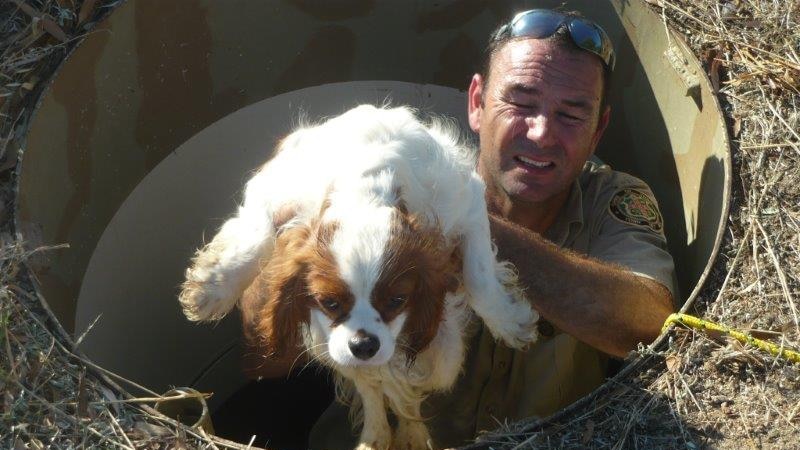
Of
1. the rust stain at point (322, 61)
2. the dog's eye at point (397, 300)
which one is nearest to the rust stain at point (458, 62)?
the rust stain at point (322, 61)

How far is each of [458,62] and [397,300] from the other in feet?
9.89

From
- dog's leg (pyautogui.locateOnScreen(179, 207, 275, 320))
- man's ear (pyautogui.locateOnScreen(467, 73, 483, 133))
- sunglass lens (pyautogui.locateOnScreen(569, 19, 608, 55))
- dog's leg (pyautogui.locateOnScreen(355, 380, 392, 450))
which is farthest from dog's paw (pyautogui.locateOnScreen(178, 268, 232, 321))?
sunglass lens (pyautogui.locateOnScreen(569, 19, 608, 55))

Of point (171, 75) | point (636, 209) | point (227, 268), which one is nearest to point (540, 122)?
point (636, 209)

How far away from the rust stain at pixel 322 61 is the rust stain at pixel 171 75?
18.8 inches

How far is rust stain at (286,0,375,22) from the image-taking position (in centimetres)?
502

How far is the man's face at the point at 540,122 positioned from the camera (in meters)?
4.16

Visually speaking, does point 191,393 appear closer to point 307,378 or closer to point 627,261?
point 627,261

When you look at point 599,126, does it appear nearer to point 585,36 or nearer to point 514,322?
point 585,36

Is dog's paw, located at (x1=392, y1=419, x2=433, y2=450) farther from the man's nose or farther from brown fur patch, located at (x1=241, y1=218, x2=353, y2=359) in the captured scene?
the man's nose

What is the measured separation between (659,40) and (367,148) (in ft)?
6.68

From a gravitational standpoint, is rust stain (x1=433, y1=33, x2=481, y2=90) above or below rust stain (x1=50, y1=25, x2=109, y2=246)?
below

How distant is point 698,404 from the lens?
3.00m

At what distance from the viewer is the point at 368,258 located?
2682 millimetres

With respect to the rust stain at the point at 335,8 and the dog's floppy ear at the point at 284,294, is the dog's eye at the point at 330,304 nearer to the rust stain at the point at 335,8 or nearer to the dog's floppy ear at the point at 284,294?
the dog's floppy ear at the point at 284,294
